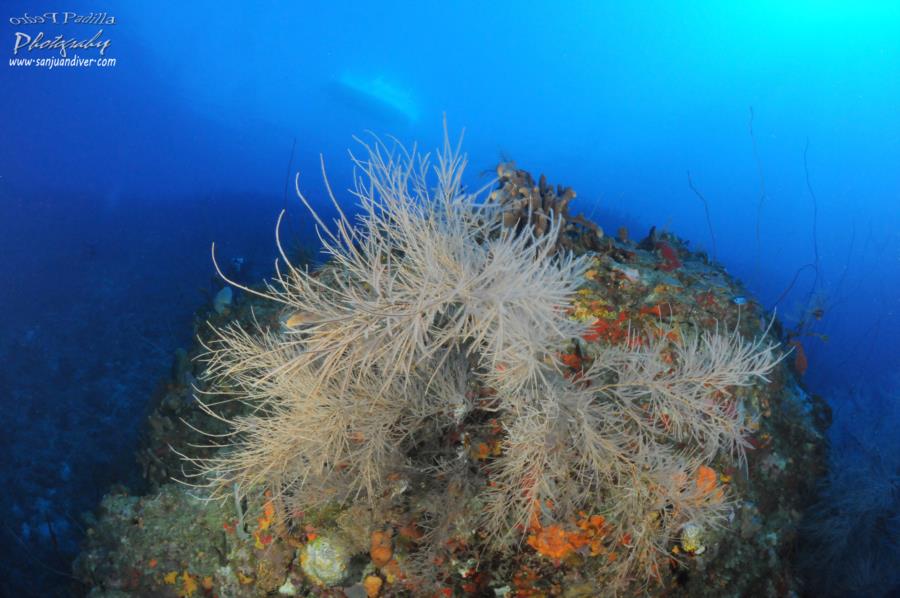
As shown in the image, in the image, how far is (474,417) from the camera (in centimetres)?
306

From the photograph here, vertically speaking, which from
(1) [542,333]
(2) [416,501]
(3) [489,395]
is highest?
(1) [542,333]

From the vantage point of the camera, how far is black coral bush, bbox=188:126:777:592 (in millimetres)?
2279

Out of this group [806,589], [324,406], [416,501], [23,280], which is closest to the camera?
[324,406]

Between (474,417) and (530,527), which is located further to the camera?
(474,417)

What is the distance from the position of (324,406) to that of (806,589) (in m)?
4.15

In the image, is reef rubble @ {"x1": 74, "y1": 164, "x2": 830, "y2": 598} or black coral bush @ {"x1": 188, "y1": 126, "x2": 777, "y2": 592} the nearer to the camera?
black coral bush @ {"x1": 188, "y1": 126, "x2": 777, "y2": 592}

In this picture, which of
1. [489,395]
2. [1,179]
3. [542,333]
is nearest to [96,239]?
[1,179]

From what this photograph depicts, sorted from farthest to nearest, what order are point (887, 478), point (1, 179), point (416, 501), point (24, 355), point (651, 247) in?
1. point (1, 179)
2. point (24, 355)
3. point (651, 247)
4. point (887, 478)
5. point (416, 501)

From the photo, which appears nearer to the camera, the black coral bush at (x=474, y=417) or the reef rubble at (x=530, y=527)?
the black coral bush at (x=474, y=417)

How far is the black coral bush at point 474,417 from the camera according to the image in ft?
7.48

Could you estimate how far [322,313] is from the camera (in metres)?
2.14

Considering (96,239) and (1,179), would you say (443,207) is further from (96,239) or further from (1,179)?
(1,179)

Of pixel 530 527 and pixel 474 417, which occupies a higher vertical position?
pixel 474 417

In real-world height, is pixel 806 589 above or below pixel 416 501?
above
